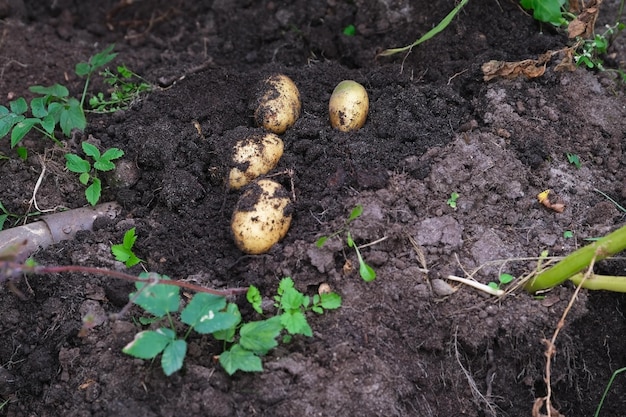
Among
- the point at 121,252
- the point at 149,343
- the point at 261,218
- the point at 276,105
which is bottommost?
the point at 121,252

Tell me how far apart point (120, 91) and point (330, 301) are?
168 centimetres

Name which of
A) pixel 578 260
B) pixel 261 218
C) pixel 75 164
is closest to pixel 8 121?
pixel 75 164

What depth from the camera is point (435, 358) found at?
7.31 feet

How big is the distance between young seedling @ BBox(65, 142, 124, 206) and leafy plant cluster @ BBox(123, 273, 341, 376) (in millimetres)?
660

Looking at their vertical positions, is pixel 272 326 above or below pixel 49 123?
below

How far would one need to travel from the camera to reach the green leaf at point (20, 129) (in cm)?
267

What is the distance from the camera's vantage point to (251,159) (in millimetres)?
2561

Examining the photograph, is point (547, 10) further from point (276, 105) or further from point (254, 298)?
point (254, 298)

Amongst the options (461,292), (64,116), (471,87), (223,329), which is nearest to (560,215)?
(461,292)

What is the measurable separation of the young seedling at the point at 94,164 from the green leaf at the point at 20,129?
0.22 metres

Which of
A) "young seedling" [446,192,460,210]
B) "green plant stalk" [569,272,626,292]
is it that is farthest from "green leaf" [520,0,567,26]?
"green plant stalk" [569,272,626,292]

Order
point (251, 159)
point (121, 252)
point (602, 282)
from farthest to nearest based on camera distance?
point (251, 159) → point (121, 252) → point (602, 282)

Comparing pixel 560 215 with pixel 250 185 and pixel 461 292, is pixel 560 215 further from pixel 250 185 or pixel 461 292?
pixel 250 185

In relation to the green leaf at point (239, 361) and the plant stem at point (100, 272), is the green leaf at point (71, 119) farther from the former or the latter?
the green leaf at point (239, 361)
